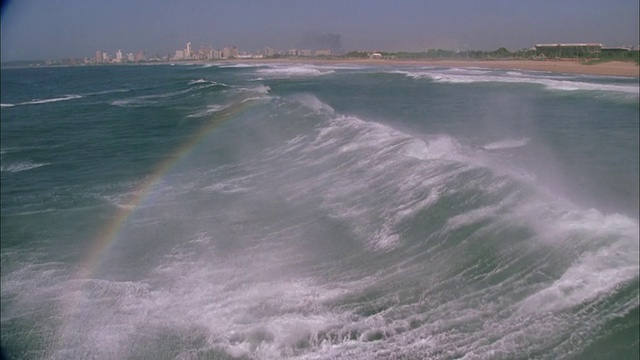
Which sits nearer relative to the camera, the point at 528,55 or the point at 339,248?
the point at 339,248

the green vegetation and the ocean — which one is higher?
the green vegetation

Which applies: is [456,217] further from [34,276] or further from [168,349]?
[34,276]

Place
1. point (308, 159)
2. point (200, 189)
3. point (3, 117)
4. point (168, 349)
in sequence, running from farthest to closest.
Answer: point (3, 117) < point (308, 159) < point (200, 189) < point (168, 349)

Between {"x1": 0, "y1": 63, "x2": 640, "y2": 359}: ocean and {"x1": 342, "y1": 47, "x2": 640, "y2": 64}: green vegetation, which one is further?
{"x1": 342, "y1": 47, "x2": 640, "y2": 64}: green vegetation

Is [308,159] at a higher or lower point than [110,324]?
higher

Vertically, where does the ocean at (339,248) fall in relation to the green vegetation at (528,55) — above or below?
below

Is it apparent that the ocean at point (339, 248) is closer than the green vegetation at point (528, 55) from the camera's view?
Yes

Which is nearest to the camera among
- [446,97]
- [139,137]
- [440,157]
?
[440,157]

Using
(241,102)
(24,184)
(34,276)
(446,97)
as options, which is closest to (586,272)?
(34,276)
